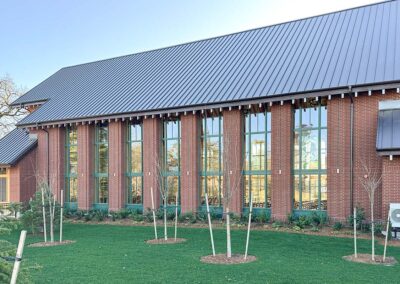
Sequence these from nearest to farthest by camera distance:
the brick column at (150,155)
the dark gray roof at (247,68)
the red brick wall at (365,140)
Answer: the red brick wall at (365,140) < the dark gray roof at (247,68) < the brick column at (150,155)

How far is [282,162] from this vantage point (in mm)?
20797

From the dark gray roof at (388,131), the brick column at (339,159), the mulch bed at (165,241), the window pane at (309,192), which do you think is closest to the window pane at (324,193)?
the window pane at (309,192)

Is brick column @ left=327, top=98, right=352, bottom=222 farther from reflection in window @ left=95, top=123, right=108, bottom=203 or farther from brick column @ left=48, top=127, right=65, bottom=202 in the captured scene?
brick column @ left=48, top=127, right=65, bottom=202

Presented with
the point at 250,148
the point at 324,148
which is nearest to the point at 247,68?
the point at 250,148

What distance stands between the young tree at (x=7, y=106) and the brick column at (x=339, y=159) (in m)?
34.7

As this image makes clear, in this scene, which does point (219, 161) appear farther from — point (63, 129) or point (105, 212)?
point (63, 129)

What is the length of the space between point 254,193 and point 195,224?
3256 mm

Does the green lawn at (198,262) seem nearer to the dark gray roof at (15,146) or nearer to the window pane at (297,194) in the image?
the window pane at (297,194)

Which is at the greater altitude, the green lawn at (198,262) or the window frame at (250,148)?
the window frame at (250,148)

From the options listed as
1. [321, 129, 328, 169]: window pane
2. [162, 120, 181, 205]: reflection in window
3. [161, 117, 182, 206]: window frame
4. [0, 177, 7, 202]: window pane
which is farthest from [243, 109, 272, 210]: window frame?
[0, 177, 7, 202]: window pane

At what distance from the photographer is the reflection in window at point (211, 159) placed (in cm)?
2320

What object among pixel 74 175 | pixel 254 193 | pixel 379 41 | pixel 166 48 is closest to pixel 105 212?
pixel 74 175

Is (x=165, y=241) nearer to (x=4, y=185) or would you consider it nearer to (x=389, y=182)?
(x=389, y=182)

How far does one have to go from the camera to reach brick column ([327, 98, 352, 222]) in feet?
62.2
